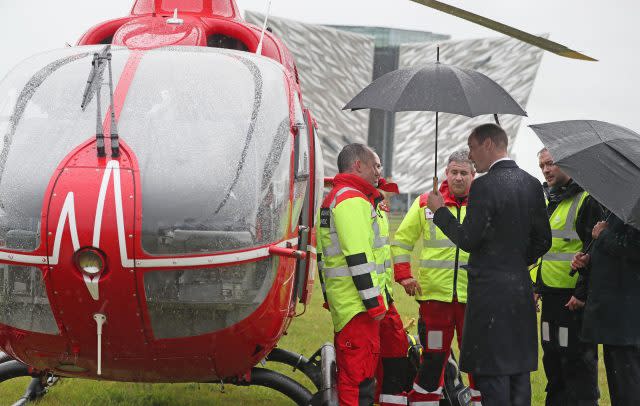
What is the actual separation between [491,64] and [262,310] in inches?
Answer: 2404

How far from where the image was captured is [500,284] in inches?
185

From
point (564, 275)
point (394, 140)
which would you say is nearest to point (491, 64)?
point (394, 140)

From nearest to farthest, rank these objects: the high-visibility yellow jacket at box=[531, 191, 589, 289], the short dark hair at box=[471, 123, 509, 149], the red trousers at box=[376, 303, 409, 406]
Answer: the short dark hair at box=[471, 123, 509, 149] < the red trousers at box=[376, 303, 409, 406] < the high-visibility yellow jacket at box=[531, 191, 589, 289]

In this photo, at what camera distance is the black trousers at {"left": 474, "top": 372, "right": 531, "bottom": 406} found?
473cm

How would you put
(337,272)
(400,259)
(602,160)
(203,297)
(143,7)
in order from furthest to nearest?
(400,259) → (143,7) → (337,272) → (602,160) → (203,297)

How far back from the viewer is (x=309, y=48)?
58781 millimetres

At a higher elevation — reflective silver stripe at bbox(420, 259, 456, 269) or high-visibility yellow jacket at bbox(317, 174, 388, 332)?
high-visibility yellow jacket at bbox(317, 174, 388, 332)

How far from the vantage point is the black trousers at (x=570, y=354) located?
560cm

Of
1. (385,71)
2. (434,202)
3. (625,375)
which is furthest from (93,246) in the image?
(385,71)

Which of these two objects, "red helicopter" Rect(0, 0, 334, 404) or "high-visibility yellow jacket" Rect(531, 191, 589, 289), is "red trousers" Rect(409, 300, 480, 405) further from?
"red helicopter" Rect(0, 0, 334, 404)

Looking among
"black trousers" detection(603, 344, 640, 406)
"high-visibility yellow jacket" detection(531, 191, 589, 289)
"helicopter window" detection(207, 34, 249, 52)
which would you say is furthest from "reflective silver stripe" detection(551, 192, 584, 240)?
"helicopter window" detection(207, 34, 249, 52)

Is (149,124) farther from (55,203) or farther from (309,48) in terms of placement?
(309,48)

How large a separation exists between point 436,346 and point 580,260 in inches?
45.1

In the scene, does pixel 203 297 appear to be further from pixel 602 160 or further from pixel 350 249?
pixel 602 160
